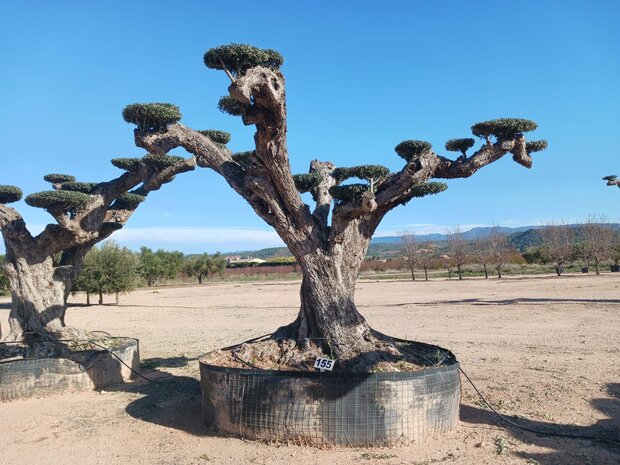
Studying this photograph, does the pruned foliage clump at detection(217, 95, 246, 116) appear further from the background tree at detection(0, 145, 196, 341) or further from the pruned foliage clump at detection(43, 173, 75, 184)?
the pruned foliage clump at detection(43, 173, 75, 184)

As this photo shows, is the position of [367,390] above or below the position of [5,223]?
below

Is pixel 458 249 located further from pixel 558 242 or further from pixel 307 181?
pixel 307 181

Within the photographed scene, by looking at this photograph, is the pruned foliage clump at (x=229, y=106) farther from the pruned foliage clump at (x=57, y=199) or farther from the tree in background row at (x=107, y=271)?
the tree in background row at (x=107, y=271)

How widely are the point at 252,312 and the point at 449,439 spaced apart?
55.0ft

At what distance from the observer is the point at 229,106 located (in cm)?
735

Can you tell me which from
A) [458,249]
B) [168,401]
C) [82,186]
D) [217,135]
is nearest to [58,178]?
[82,186]

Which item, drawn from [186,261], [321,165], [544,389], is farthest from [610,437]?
[186,261]

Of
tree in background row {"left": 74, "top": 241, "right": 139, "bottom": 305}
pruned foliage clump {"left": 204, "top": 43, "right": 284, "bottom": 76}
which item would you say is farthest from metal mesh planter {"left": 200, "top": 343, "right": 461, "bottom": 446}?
tree in background row {"left": 74, "top": 241, "right": 139, "bottom": 305}

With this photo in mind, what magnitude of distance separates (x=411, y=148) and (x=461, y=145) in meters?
0.78

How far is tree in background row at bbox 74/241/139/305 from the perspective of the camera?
26.5m

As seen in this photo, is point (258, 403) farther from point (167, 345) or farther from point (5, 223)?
point (167, 345)

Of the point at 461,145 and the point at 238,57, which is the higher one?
the point at 238,57

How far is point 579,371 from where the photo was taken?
332 inches

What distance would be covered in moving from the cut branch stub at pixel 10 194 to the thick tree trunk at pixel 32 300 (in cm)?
137
